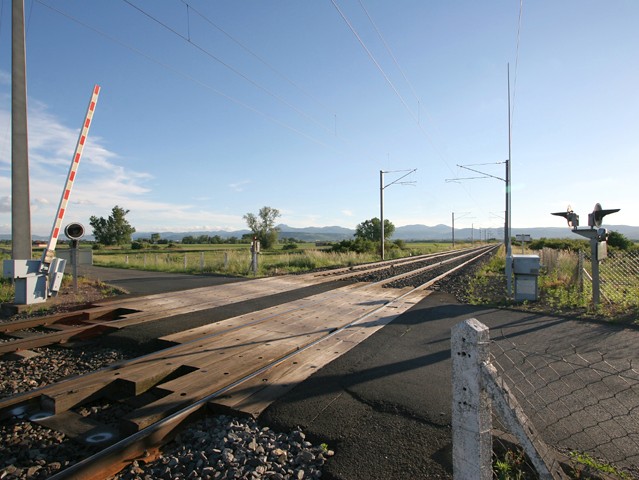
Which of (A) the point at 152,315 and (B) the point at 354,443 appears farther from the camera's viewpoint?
(A) the point at 152,315

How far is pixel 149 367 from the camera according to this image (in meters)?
4.71

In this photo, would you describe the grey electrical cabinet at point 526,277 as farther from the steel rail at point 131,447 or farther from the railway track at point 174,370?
the steel rail at point 131,447

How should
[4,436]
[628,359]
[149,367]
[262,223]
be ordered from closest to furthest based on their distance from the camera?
[4,436] < [149,367] < [628,359] < [262,223]

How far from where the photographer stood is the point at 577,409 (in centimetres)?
375

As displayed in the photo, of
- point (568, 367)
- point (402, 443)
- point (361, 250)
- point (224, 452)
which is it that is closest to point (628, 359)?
point (568, 367)

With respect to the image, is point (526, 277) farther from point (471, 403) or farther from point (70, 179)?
point (70, 179)

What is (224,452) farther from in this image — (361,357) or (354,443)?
(361,357)

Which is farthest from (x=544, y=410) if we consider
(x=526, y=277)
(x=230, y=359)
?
(x=526, y=277)

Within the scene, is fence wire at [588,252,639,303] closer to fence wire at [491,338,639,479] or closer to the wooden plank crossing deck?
the wooden plank crossing deck

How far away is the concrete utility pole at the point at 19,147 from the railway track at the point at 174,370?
2.53 meters

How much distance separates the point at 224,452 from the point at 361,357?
109 inches

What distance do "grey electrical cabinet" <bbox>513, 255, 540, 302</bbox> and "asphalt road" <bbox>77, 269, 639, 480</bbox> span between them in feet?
9.74

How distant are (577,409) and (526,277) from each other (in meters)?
6.69

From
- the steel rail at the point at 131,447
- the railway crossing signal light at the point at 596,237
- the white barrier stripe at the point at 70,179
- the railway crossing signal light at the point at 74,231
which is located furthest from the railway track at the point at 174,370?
the railway crossing signal light at the point at 596,237
